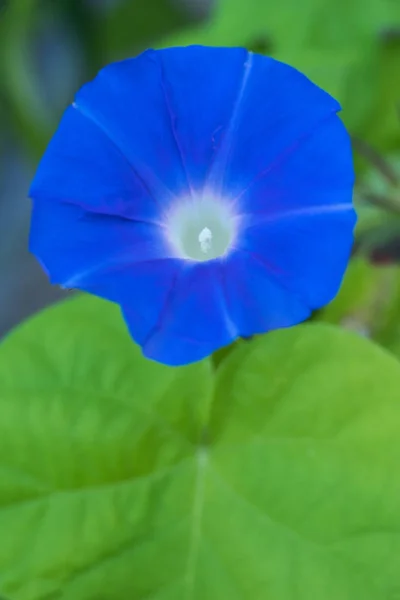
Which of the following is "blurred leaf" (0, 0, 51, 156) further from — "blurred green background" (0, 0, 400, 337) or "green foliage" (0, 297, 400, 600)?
"green foliage" (0, 297, 400, 600)

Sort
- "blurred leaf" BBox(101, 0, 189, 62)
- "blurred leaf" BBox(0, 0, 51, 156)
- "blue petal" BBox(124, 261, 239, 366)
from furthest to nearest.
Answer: "blurred leaf" BBox(101, 0, 189, 62)
"blurred leaf" BBox(0, 0, 51, 156)
"blue petal" BBox(124, 261, 239, 366)

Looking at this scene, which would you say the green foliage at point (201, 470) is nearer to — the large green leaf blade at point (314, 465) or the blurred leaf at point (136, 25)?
the large green leaf blade at point (314, 465)

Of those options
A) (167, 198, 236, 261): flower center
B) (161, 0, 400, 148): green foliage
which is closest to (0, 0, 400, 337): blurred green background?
(161, 0, 400, 148): green foliage

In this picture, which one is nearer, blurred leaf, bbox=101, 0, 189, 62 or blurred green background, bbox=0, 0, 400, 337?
blurred green background, bbox=0, 0, 400, 337

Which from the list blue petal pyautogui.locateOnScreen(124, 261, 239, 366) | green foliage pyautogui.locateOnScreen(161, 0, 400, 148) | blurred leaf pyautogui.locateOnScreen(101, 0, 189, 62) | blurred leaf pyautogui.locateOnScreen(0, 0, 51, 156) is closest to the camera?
blue petal pyautogui.locateOnScreen(124, 261, 239, 366)

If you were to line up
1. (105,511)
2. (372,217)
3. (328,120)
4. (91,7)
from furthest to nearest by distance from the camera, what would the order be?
(91,7) → (372,217) → (105,511) → (328,120)

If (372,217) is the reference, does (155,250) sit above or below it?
above

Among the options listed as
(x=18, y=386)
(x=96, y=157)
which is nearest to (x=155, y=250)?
(x=96, y=157)

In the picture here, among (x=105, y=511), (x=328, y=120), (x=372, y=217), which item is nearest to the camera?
(x=328, y=120)

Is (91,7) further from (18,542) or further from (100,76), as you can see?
(18,542)

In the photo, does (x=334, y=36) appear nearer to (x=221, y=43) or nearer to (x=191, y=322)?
(x=221, y=43)
